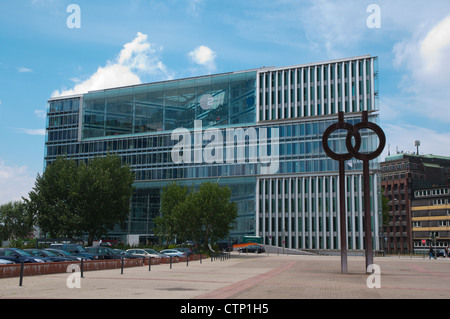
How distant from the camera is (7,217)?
338 ft

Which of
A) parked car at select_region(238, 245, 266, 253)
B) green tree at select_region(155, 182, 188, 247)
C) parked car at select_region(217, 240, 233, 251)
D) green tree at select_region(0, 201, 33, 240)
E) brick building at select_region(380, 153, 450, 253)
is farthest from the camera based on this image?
brick building at select_region(380, 153, 450, 253)

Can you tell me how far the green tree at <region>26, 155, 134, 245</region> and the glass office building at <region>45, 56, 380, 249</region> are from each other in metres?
23.9

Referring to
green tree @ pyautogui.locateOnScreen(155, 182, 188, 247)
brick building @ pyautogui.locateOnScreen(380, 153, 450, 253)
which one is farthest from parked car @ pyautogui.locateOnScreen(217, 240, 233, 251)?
brick building @ pyautogui.locateOnScreen(380, 153, 450, 253)

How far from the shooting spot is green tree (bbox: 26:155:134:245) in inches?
2547

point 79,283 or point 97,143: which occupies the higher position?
point 97,143

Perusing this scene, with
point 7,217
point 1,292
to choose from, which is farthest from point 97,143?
point 1,292

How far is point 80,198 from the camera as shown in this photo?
65.2m

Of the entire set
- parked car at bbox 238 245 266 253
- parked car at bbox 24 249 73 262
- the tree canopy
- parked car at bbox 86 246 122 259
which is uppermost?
the tree canopy

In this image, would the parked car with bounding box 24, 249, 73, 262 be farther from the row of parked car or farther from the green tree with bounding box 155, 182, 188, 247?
the green tree with bounding box 155, 182, 188, 247

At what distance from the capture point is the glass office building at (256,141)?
87438 mm

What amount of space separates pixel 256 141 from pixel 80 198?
37.3 metres

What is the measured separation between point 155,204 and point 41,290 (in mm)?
80475
